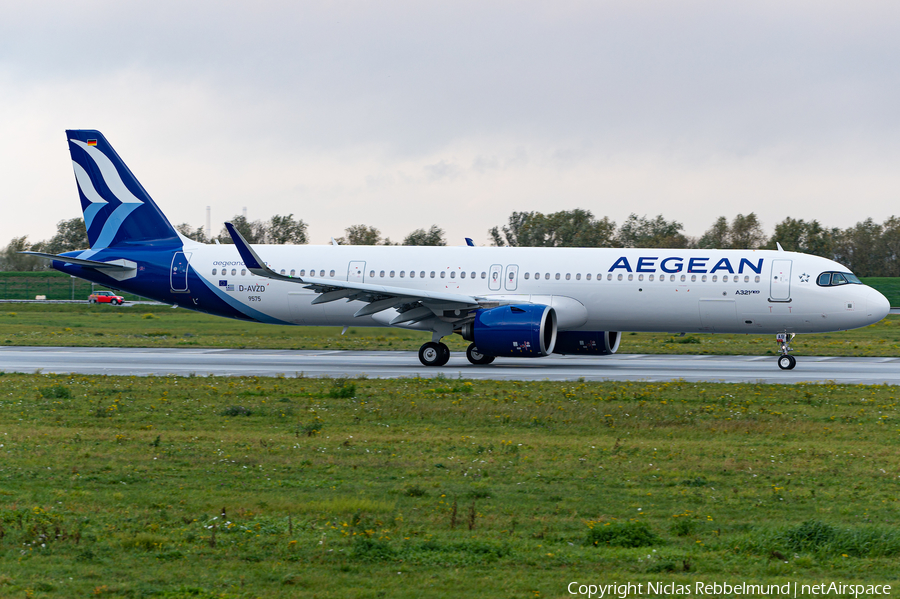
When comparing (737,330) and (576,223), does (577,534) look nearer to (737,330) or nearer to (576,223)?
(737,330)

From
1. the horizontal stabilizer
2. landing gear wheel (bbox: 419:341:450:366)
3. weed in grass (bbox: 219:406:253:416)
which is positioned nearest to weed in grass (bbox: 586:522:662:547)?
weed in grass (bbox: 219:406:253:416)

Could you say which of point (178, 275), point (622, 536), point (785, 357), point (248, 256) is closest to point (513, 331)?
point (248, 256)

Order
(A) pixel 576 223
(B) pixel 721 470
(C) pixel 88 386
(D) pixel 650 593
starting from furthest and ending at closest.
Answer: (A) pixel 576 223
(C) pixel 88 386
(B) pixel 721 470
(D) pixel 650 593

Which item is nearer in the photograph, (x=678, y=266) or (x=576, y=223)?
(x=678, y=266)

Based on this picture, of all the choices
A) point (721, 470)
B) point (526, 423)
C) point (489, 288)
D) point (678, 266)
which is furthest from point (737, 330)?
point (721, 470)

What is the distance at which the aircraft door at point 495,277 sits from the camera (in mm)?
28516

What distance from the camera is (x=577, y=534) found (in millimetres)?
8562

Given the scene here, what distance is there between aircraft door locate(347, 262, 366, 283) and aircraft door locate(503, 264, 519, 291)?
455 cm

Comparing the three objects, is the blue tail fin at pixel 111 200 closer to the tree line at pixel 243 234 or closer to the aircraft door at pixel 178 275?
the aircraft door at pixel 178 275

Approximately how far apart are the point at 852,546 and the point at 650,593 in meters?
2.35

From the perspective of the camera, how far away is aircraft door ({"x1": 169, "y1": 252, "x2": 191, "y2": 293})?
30.0 m

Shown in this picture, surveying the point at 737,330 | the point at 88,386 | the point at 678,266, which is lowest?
the point at 88,386

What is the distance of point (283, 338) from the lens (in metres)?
39.7

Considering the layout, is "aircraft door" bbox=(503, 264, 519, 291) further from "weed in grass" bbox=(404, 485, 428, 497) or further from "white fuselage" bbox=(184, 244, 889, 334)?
"weed in grass" bbox=(404, 485, 428, 497)
